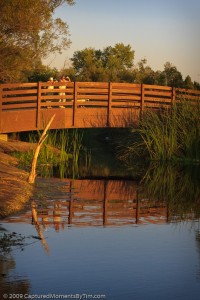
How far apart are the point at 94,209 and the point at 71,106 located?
54.8 feet

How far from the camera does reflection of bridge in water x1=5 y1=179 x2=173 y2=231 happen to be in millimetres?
11430

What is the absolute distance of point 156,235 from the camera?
414 inches

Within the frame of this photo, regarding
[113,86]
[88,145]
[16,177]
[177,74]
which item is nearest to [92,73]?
[177,74]

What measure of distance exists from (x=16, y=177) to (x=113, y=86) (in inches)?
554

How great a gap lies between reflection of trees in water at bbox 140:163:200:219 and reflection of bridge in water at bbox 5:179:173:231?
0.26 m

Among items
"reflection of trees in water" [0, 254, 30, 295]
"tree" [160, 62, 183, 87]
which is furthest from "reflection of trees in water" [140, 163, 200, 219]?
"tree" [160, 62, 183, 87]

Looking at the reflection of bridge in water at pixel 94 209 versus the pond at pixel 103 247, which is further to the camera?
the reflection of bridge in water at pixel 94 209

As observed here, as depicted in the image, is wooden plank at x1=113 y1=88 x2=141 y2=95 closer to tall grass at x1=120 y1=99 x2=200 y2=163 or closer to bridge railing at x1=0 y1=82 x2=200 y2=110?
bridge railing at x1=0 y1=82 x2=200 y2=110

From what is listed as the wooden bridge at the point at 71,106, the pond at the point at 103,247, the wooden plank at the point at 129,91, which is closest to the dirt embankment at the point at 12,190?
the pond at the point at 103,247

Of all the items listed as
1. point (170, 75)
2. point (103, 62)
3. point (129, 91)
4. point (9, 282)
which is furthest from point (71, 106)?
point (103, 62)

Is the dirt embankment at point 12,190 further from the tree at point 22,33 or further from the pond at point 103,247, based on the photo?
the tree at point 22,33

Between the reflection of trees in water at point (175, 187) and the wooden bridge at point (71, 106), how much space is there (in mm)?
4575

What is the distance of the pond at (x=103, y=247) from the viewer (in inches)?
296

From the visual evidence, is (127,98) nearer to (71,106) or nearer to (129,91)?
(129,91)
